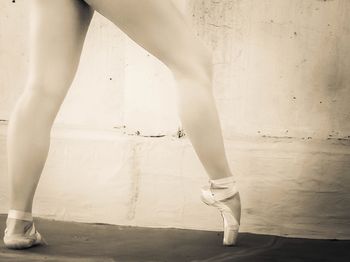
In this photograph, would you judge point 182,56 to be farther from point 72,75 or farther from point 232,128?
point 232,128

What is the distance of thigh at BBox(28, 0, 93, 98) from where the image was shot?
1.82m

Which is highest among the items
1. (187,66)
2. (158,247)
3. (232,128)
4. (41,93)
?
(187,66)

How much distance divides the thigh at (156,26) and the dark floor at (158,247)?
0.79 metres

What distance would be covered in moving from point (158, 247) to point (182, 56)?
85 centimetres

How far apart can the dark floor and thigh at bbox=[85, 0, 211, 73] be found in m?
0.79

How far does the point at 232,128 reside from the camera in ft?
7.86

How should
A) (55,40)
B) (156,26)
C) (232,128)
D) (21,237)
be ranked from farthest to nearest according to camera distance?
(232,128)
(21,237)
(55,40)
(156,26)

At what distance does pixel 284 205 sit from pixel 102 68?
3.57 ft

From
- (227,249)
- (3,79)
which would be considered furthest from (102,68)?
(227,249)

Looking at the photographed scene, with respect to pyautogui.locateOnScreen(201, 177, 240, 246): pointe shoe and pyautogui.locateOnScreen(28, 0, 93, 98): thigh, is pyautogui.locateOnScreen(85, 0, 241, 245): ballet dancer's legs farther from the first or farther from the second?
pyautogui.locateOnScreen(28, 0, 93, 98): thigh

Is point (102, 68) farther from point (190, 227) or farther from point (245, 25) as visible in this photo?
point (190, 227)

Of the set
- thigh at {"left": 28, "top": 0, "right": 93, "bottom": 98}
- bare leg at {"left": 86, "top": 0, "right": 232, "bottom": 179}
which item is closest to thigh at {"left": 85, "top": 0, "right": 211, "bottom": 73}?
bare leg at {"left": 86, "top": 0, "right": 232, "bottom": 179}

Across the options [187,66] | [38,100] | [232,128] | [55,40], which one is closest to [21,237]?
[38,100]

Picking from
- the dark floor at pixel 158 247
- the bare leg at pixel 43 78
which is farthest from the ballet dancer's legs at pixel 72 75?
the dark floor at pixel 158 247
